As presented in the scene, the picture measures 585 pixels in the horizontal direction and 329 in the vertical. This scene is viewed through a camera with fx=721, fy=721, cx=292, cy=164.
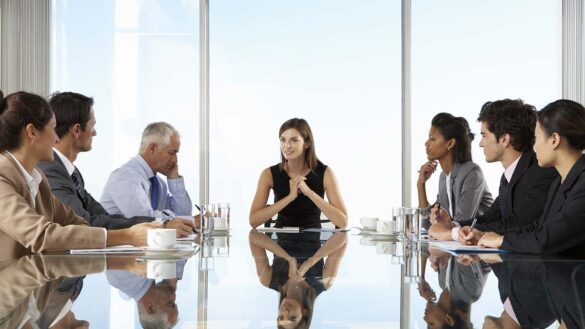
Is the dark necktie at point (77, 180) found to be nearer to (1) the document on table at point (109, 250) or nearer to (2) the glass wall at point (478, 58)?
(1) the document on table at point (109, 250)

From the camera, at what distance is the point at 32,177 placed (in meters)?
2.42

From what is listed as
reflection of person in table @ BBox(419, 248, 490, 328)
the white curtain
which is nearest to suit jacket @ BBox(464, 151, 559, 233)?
reflection of person in table @ BBox(419, 248, 490, 328)

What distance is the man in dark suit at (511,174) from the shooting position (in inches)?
121

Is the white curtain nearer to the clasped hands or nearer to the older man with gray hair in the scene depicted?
the older man with gray hair

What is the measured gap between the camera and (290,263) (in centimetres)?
196

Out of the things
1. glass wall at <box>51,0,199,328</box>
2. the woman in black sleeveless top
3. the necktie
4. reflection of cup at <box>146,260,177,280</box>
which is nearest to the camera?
reflection of cup at <box>146,260,177,280</box>

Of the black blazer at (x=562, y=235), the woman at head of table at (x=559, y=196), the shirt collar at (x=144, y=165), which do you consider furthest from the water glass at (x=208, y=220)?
the shirt collar at (x=144, y=165)

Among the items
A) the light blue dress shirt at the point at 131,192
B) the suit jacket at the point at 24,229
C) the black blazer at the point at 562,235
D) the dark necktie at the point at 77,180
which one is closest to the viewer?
the suit jacket at the point at 24,229

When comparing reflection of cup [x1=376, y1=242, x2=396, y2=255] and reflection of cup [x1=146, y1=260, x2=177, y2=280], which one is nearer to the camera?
reflection of cup [x1=146, y1=260, x2=177, y2=280]

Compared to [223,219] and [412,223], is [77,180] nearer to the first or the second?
[223,219]

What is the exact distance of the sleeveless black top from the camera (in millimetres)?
4465

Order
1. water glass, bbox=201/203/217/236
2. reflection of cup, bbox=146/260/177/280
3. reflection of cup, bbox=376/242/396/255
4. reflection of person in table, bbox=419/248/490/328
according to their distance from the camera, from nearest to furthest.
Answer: reflection of person in table, bbox=419/248/490/328, reflection of cup, bbox=146/260/177/280, reflection of cup, bbox=376/242/396/255, water glass, bbox=201/203/217/236

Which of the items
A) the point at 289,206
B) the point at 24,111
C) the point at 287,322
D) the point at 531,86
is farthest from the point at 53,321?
the point at 531,86

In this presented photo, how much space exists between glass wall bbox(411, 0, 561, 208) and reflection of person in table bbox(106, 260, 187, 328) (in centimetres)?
498
